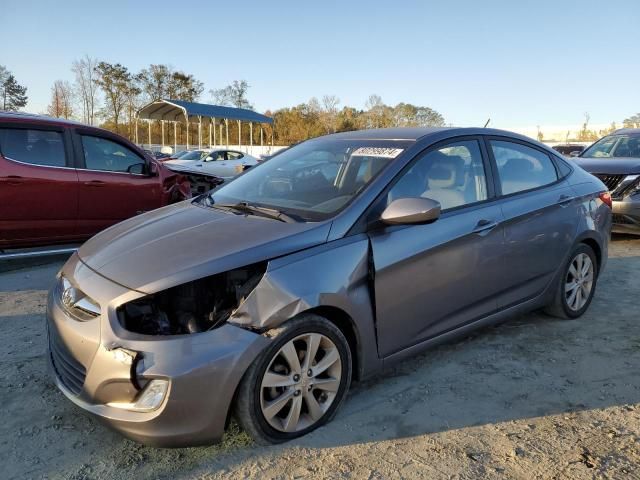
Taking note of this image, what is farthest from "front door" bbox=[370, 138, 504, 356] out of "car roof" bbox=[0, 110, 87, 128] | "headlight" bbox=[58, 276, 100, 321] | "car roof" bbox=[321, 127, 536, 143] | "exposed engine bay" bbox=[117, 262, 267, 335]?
"car roof" bbox=[0, 110, 87, 128]

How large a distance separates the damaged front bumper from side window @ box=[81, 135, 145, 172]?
14.2 ft

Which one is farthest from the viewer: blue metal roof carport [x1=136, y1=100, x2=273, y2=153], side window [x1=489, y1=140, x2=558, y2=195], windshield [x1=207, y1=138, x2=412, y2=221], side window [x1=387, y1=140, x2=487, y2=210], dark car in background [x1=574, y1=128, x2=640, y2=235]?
blue metal roof carport [x1=136, y1=100, x2=273, y2=153]

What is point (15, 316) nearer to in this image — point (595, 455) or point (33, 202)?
point (33, 202)

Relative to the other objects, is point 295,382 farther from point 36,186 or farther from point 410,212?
point 36,186

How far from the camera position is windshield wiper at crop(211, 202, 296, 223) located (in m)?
2.99

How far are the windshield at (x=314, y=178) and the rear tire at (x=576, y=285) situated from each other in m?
1.92

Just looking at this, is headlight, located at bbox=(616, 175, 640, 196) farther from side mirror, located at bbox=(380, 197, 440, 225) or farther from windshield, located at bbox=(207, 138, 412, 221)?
side mirror, located at bbox=(380, 197, 440, 225)

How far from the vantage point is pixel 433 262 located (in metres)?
3.14

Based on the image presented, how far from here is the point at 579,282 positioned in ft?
14.6

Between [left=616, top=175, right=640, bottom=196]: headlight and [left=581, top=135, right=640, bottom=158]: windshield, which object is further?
[left=581, top=135, right=640, bottom=158]: windshield

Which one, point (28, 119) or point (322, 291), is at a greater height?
point (28, 119)

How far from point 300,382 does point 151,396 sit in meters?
0.72

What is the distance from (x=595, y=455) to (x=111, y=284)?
2499 mm

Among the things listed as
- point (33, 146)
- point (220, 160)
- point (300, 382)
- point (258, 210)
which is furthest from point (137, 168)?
point (220, 160)
